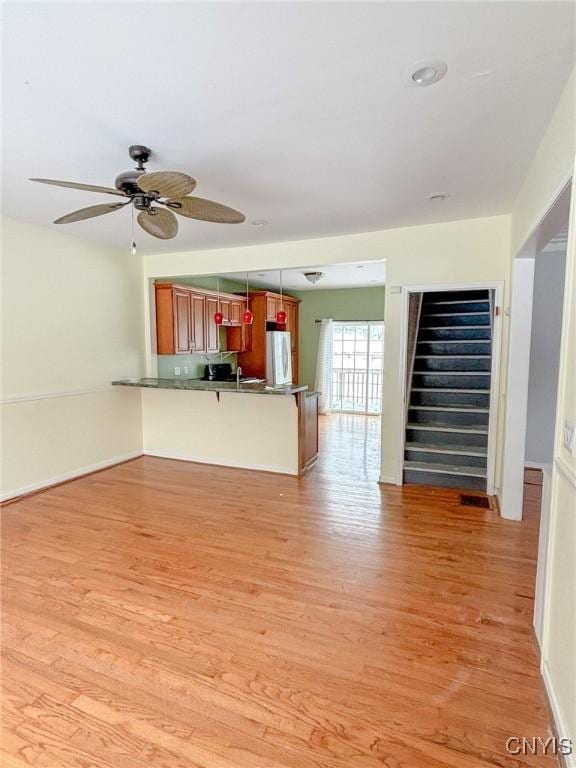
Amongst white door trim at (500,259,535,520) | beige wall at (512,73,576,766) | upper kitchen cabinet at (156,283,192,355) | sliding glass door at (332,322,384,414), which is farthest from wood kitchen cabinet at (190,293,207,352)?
beige wall at (512,73,576,766)

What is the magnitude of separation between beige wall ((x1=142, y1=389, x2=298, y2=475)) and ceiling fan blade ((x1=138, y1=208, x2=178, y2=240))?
90.5 inches

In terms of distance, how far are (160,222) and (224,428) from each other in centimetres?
280

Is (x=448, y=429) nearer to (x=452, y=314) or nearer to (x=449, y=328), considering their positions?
(x=449, y=328)

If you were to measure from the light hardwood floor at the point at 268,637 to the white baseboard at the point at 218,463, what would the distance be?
0.95 metres

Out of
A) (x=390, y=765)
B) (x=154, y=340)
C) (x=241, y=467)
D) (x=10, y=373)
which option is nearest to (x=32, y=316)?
(x=10, y=373)

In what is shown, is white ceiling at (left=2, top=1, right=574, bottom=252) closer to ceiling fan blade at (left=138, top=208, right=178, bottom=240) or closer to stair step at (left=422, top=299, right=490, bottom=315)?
ceiling fan blade at (left=138, top=208, right=178, bottom=240)

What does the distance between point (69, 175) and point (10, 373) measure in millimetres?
1993

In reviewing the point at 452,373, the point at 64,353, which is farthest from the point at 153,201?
the point at 452,373

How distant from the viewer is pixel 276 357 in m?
7.05

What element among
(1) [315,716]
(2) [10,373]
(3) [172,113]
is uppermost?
(3) [172,113]

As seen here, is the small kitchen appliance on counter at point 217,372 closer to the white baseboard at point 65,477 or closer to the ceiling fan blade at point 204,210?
Answer: the white baseboard at point 65,477

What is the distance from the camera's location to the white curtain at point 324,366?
27.1 ft

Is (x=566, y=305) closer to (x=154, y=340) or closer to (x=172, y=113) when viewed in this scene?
(x=172, y=113)

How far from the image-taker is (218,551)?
111 inches
